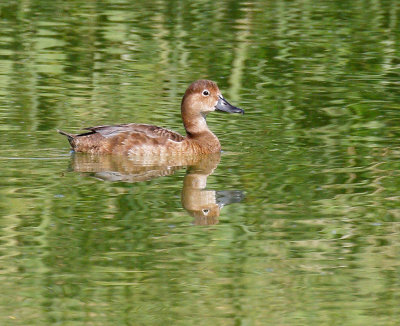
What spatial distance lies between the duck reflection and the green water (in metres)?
0.04

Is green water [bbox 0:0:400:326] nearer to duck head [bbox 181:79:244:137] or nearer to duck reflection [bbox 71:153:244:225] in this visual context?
duck reflection [bbox 71:153:244:225]

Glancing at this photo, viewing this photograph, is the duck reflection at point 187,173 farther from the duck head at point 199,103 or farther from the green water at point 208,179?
the duck head at point 199,103

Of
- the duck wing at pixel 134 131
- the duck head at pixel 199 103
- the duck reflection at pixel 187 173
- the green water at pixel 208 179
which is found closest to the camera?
the green water at pixel 208 179

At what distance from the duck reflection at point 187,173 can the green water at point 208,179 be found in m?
0.04

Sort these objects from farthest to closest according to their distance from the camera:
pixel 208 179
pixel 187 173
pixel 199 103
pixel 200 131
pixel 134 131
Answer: pixel 199 103
pixel 200 131
pixel 134 131
pixel 187 173
pixel 208 179

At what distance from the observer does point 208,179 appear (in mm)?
10711

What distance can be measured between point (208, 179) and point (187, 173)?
1.45ft

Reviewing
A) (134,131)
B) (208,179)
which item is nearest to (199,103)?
(134,131)

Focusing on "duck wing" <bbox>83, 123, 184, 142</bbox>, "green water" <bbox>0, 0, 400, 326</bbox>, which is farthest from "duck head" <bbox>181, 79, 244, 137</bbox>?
"duck wing" <bbox>83, 123, 184, 142</bbox>

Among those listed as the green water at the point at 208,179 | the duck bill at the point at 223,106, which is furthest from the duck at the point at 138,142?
the duck bill at the point at 223,106

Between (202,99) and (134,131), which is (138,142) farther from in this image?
(202,99)

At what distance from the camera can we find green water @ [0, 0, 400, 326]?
284 inches

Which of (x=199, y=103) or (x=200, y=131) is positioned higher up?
(x=199, y=103)

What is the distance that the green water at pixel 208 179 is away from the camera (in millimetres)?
7211
